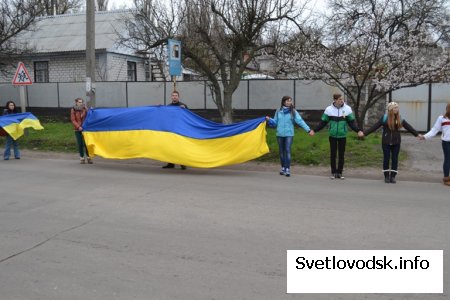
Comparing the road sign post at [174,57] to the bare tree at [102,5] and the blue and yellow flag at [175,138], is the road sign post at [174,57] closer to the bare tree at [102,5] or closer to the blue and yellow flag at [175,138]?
the blue and yellow flag at [175,138]

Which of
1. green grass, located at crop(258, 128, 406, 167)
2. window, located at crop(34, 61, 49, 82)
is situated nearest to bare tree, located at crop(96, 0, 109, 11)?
window, located at crop(34, 61, 49, 82)

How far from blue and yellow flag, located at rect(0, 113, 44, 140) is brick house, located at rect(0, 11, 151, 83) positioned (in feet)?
40.7

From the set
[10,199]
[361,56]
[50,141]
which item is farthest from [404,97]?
[10,199]

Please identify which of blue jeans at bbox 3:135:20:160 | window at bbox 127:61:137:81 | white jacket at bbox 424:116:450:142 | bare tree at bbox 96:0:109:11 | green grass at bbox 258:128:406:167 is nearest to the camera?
white jacket at bbox 424:116:450:142

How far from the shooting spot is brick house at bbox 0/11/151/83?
1052 inches

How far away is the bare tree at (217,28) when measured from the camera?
15.5 metres

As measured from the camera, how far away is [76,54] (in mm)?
27531

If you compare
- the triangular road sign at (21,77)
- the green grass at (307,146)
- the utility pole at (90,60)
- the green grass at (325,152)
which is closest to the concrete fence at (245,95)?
the green grass at (307,146)

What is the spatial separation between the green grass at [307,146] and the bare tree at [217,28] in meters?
2.91

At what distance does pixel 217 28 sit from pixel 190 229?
1110 cm

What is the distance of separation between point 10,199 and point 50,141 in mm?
9084

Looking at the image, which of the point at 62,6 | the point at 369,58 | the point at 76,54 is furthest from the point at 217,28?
the point at 62,6

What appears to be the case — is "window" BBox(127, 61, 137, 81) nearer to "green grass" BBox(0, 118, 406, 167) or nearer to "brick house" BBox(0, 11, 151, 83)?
"brick house" BBox(0, 11, 151, 83)

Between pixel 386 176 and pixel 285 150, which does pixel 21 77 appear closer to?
pixel 285 150
